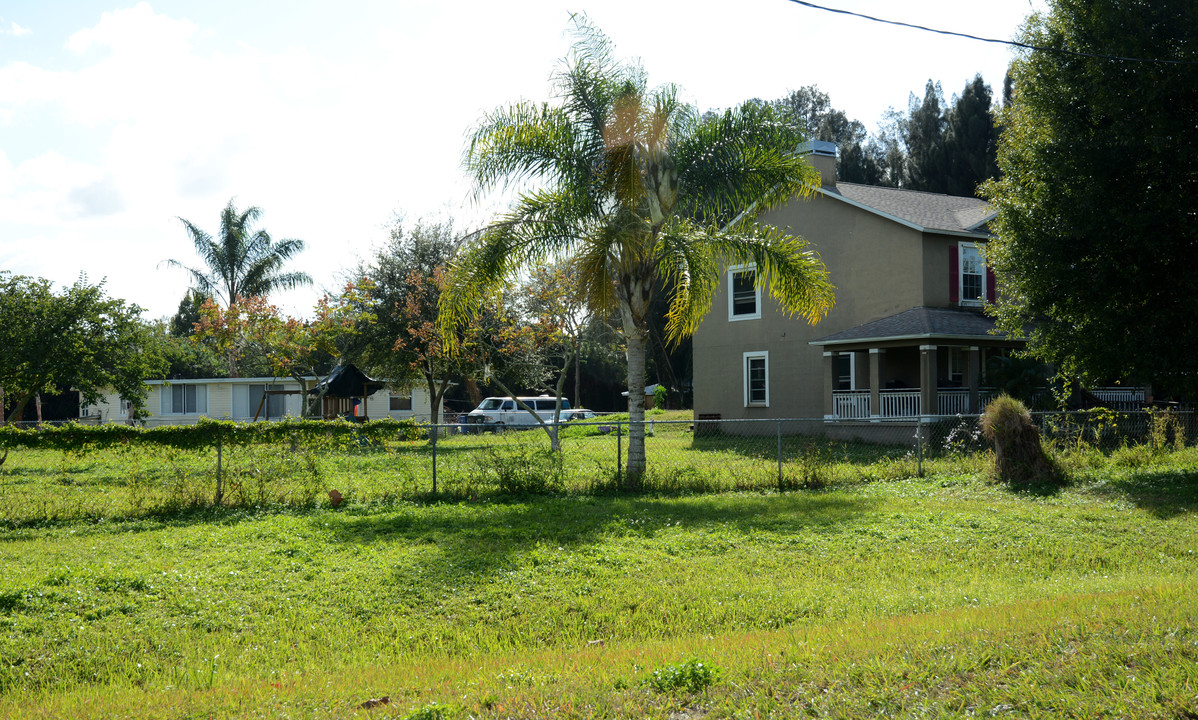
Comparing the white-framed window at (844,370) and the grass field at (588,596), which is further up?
the white-framed window at (844,370)

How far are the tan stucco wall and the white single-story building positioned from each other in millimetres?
14268

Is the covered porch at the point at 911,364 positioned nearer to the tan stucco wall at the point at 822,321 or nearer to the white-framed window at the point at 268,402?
the tan stucco wall at the point at 822,321

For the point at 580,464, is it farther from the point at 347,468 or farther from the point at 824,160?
the point at 824,160

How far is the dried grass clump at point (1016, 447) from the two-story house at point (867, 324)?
6.61 m

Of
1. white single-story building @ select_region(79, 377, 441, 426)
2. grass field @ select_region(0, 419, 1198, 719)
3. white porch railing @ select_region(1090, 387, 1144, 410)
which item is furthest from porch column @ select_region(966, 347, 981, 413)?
white single-story building @ select_region(79, 377, 441, 426)

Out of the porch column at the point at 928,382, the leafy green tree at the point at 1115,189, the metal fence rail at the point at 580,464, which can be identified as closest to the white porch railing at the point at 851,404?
the porch column at the point at 928,382

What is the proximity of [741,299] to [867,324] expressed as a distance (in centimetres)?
486

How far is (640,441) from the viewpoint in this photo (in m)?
14.4

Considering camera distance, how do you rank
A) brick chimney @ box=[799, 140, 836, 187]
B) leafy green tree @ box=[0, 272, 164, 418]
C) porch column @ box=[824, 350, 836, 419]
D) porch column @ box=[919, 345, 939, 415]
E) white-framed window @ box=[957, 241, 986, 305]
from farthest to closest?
brick chimney @ box=[799, 140, 836, 187] → porch column @ box=[824, 350, 836, 419] → white-framed window @ box=[957, 241, 986, 305] → porch column @ box=[919, 345, 939, 415] → leafy green tree @ box=[0, 272, 164, 418]

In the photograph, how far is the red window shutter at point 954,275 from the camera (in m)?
23.4

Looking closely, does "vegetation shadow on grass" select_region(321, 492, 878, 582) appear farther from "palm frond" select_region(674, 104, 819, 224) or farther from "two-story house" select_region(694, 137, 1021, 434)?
"two-story house" select_region(694, 137, 1021, 434)

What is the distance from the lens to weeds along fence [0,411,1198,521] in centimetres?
1203

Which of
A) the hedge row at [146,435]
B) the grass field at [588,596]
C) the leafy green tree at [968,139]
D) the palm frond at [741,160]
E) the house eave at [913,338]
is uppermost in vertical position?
the leafy green tree at [968,139]

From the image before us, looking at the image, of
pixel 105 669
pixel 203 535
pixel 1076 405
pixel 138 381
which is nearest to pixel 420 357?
pixel 138 381
